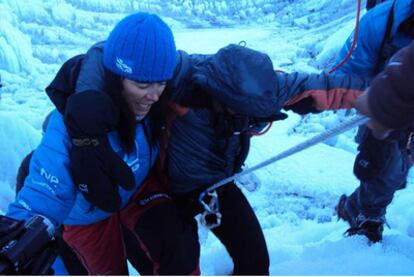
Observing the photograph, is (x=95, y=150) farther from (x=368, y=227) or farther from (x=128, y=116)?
(x=368, y=227)

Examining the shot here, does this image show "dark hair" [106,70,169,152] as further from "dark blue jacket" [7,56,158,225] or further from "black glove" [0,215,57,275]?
"black glove" [0,215,57,275]

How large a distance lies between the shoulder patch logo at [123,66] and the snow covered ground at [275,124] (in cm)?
66

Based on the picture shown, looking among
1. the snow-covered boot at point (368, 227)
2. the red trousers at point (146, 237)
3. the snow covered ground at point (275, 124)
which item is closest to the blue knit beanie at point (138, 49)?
the red trousers at point (146, 237)

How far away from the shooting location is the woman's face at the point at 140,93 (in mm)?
996

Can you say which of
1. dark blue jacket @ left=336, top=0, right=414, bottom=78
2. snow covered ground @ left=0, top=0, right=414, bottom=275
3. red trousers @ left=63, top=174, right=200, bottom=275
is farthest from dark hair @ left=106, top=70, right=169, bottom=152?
dark blue jacket @ left=336, top=0, right=414, bottom=78

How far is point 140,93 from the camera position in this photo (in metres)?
1.00

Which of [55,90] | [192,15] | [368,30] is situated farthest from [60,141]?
[192,15]

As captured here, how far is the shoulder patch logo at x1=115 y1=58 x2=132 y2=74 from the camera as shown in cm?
97

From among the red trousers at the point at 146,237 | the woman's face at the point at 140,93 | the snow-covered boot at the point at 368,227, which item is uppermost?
the woman's face at the point at 140,93

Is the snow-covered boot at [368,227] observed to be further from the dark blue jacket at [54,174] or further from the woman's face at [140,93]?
the dark blue jacket at [54,174]

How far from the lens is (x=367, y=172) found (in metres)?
1.50

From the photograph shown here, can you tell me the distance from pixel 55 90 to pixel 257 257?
83 cm

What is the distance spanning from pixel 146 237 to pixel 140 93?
1.42ft

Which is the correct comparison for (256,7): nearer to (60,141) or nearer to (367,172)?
(367,172)
